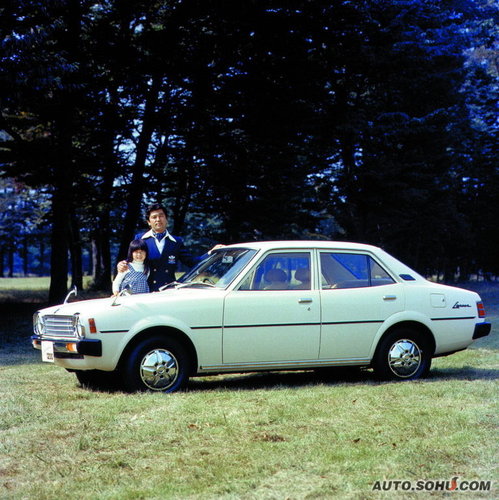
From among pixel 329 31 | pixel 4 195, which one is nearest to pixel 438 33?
pixel 329 31

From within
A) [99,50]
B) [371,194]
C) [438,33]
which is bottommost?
[371,194]

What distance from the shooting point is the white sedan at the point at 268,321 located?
7.82 m

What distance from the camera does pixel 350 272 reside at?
893 centimetres

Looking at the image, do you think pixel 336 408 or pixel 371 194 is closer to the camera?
pixel 336 408

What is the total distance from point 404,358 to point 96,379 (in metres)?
3.53

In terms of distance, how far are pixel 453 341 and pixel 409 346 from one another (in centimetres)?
58

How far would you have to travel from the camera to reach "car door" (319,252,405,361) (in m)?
8.55

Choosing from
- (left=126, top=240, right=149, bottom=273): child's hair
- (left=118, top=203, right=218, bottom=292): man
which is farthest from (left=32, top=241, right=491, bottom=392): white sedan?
(left=126, top=240, right=149, bottom=273): child's hair

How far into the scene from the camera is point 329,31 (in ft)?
67.3

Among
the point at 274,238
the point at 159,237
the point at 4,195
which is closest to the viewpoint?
the point at 159,237

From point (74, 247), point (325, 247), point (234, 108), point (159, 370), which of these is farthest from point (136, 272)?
point (74, 247)

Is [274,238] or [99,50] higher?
[99,50]

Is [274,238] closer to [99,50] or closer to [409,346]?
[99,50]

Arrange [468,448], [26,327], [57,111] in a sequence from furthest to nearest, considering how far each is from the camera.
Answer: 1. [57,111]
2. [26,327]
3. [468,448]
